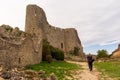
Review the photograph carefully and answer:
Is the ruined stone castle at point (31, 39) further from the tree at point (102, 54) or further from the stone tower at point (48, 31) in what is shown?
the tree at point (102, 54)

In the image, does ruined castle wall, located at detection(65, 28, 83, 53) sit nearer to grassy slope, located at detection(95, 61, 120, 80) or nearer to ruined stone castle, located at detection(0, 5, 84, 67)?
ruined stone castle, located at detection(0, 5, 84, 67)

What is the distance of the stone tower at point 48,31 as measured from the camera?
44.2 m

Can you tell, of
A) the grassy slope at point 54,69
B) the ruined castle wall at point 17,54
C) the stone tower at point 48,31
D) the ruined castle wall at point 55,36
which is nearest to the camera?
the grassy slope at point 54,69

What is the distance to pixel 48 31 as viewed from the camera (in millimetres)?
48156

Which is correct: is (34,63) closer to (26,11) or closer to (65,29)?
(26,11)

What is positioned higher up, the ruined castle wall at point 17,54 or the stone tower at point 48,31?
the stone tower at point 48,31

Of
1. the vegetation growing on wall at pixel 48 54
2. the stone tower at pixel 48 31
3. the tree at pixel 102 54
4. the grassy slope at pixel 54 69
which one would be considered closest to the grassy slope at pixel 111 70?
the grassy slope at pixel 54 69

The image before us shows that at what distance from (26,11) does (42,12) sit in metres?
3.56

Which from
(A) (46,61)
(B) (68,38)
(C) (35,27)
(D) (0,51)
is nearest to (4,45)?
(D) (0,51)

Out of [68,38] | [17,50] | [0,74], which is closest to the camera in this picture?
[0,74]

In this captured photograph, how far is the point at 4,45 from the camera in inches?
702

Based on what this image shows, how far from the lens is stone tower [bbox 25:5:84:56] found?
145 ft

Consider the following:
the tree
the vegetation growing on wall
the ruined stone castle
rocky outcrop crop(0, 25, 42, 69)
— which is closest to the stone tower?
the ruined stone castle

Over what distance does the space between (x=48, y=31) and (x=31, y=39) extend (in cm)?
2460
